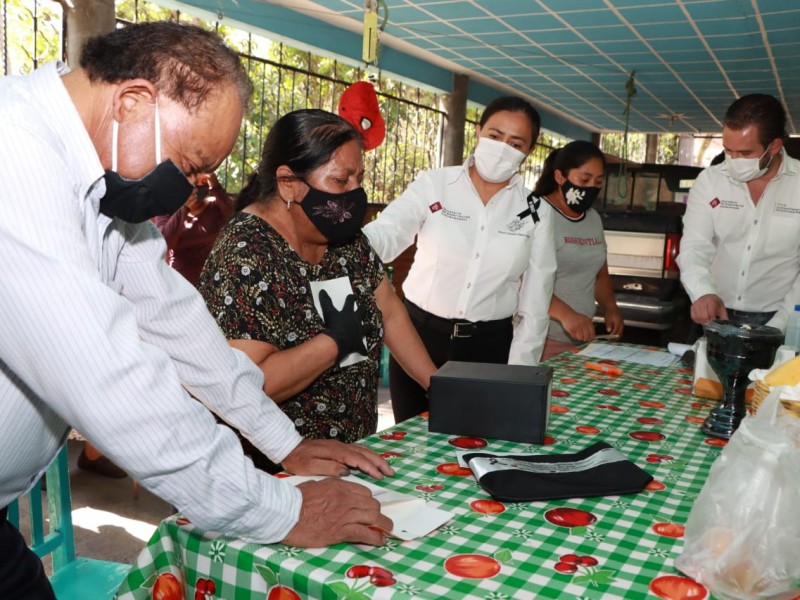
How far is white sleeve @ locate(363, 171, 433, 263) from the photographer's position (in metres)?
2.69

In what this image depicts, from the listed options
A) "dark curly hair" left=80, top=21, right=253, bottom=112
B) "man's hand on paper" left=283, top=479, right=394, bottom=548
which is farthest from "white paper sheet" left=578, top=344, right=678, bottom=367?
"dark curly hair" left=80, top=21, right=253, bottom=112

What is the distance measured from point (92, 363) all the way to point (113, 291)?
0.33 ft

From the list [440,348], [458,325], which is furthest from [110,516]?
[458,325]

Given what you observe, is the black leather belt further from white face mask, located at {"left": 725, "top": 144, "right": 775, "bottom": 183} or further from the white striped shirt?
A: the white striped shirt

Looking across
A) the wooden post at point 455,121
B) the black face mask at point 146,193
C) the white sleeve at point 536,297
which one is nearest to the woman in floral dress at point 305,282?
the black face mask at point 146,193

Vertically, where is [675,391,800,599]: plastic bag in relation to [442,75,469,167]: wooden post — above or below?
below

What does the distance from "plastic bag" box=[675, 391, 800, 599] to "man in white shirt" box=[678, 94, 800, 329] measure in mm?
1983

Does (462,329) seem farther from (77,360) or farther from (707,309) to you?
(77,360)

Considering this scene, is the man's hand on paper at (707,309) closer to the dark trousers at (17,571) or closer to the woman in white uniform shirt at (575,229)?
the woman in white uniform shirt at (575,229)

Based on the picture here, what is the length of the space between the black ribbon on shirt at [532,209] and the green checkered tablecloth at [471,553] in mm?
1469

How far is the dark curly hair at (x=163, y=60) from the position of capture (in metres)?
1.02

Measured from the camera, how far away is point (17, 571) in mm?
1229

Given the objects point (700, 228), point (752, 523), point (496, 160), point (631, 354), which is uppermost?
point (496, 160)

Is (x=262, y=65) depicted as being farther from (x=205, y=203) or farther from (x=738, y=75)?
(x=738, y=75)
